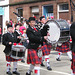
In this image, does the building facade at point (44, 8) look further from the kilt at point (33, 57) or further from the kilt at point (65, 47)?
the kilt at point (33, 57)

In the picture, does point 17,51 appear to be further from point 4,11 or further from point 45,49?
point 4,11

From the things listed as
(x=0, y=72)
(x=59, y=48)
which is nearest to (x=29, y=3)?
(x=59, y=48)

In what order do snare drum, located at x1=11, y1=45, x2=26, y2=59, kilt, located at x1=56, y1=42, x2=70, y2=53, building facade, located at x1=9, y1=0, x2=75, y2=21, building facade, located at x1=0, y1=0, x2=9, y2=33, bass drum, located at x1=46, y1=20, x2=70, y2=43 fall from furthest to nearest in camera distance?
building facade, located at x1=0, y1=0, x2=9, y2=33, building facade, located at x1=9, y1=0, x2=75, y2=21, kilt, located at x1=56, y1=42, x2=70, y2=53, bass drum, located at x1=46, y1=20, x2=70, y2=43, snare drum, located at x1=11, y1=45, x2=26, y2=59

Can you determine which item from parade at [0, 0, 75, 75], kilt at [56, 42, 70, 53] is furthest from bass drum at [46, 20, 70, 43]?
kilt at [56, 42, 70, 53]

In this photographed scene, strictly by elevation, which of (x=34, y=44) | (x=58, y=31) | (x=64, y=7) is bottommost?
(x=34, y=44)

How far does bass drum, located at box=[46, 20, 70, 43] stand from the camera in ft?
27.5

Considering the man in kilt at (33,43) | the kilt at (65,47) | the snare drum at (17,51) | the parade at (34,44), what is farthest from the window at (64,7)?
the man in kilt at (33,43)

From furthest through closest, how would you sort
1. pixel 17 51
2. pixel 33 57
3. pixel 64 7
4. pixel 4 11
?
pixel 4 11
pixel 64 7
pixel 17 51
pixel 33 57

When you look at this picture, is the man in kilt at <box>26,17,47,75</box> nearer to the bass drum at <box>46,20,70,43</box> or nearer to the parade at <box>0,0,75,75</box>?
the parade at <box>0,0,75,75</box>

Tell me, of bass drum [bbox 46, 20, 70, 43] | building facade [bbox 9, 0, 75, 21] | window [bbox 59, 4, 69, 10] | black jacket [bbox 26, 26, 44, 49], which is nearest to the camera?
black jacket [bbox 26, 26, 44, 49]

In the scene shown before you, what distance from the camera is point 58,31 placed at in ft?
27.8

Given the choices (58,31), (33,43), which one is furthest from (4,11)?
(33,43)

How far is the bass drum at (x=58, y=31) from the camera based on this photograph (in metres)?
8.38

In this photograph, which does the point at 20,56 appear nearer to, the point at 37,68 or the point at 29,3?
the point at 37,68
